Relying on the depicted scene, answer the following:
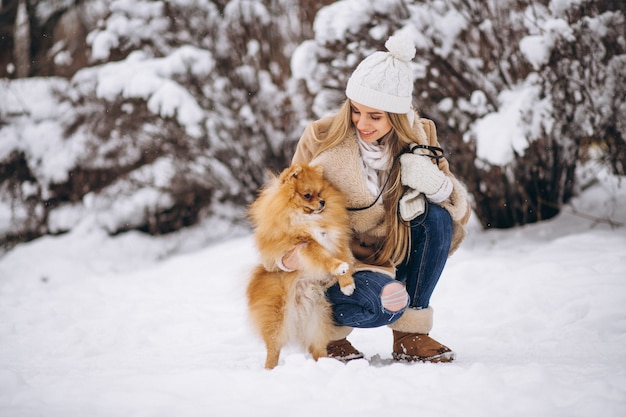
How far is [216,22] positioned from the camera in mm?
6465

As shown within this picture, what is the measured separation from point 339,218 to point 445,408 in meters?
1.01

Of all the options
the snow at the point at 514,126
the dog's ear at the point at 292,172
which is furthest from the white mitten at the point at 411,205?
the snow at the point at 514,126

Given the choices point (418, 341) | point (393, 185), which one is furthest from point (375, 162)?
point (418, 341)

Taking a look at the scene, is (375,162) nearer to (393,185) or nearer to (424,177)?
(393,185)

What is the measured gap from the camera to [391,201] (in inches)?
105

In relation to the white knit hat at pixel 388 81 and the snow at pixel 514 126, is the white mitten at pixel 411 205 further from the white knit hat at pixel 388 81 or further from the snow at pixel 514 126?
the snow at pixel 514 126

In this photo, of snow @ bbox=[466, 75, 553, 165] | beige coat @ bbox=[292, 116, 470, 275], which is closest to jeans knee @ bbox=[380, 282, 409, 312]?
beige coat @ bbox=[292, 116, 470, 275]

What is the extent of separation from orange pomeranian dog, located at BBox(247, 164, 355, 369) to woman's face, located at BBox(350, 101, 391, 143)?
298 millimetres

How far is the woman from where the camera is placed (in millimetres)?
2555

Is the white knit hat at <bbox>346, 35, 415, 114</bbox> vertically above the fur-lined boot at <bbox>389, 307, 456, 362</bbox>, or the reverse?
the white knit hat at <bbox>346, 35, 415, 114</bbox>

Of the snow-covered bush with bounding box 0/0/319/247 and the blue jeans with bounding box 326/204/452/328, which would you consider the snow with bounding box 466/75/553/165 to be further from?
the snow-covered bush with bounding box 0/0/319/247

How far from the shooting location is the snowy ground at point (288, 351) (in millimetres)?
1993

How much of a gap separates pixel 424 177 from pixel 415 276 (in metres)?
0.49

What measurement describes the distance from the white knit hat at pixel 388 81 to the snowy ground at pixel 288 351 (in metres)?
1.03
